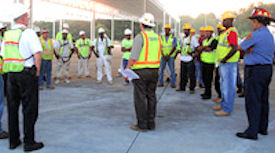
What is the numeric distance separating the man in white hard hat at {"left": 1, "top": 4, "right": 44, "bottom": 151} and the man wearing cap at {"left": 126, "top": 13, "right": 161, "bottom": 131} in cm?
155

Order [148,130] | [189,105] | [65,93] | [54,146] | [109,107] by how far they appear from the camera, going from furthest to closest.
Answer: [65,93] < [189,105] < [109,107] < [148,130] < [54,146]

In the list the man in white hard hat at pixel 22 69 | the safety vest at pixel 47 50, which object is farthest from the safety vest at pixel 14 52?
the safety vest at pixel 47 50

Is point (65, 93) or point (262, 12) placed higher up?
point (262, 12)

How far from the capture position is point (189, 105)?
22.9 feet

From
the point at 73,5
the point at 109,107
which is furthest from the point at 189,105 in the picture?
the point at 73,5

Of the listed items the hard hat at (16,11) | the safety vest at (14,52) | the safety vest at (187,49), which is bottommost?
the safety vest at (14,52)

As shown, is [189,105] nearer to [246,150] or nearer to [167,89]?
[167,89]

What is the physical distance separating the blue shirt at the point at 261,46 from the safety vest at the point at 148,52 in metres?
1.39

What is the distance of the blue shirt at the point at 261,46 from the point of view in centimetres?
438

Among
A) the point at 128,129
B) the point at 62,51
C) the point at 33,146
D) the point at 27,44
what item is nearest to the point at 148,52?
the point at 128,129

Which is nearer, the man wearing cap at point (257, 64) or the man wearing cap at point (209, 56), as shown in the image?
the man wearing cap at point (257, 64)

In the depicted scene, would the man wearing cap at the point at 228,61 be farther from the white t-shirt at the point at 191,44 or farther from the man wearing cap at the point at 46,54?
the man wearing cap at the point at 46,54

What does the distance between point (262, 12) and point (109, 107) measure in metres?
3.73

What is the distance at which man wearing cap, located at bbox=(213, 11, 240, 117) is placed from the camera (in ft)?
18.6
